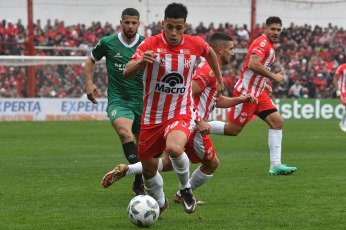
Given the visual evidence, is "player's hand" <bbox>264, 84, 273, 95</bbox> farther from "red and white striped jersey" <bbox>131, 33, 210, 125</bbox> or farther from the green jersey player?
"red and white striped jersey" <bbox>131, 33, 210, 125</bbox>

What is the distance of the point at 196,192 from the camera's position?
858 cm

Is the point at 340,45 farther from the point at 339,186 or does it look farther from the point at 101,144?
the point at 339,186

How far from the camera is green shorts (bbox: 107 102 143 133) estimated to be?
8586 millimetres

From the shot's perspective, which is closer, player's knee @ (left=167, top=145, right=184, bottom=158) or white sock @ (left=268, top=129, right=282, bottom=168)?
player's knee @ (left=167, top=145, right=184, bottom=158)

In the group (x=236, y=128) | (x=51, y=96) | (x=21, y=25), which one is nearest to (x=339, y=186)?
(x=236, y=128)

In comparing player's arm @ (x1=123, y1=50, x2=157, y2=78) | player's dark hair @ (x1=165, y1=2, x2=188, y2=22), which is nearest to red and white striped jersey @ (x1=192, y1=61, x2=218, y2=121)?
player's dark hair @ (x1=165, y1=2, x2=188, y2=22)

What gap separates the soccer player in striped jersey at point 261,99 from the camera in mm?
10648

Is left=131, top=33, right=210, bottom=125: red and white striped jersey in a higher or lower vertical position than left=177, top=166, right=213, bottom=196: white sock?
higher

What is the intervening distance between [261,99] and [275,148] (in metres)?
0.84

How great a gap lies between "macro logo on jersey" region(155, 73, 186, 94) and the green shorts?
76.2 inches

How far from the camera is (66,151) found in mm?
14914

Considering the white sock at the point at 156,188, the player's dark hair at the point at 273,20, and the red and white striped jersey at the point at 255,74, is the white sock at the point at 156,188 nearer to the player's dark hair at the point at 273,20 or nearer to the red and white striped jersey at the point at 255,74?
the red and white striped jersey at the point at 255,74

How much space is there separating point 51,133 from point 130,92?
11957 mm

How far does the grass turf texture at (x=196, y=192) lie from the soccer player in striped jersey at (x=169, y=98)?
47 cm
